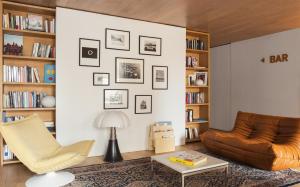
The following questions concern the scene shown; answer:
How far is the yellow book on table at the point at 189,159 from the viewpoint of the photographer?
102 inches

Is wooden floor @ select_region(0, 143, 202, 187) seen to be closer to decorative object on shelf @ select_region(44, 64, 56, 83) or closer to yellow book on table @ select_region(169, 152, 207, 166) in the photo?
yellow book on table @ select_region(169, 152, 207, 166)

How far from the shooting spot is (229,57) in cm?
602

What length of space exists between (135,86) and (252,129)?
81.3 inches

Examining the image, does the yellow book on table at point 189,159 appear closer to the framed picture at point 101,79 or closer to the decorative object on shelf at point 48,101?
the framed picture at point 101,79

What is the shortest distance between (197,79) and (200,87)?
227 mm

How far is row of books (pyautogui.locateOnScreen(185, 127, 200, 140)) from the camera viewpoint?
15.8 feet

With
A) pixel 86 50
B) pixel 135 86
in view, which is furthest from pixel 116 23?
pixel 135 86

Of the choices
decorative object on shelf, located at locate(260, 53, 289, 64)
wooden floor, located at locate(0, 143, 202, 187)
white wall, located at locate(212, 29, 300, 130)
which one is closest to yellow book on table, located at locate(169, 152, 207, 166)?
wooden floor, located at locate(0, 143, 202, 187)

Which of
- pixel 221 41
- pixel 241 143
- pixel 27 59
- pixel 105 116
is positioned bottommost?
pixel 241 143

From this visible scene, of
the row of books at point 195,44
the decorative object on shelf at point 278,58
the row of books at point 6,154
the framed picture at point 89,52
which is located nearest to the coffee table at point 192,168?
the framed picture at point 89,52

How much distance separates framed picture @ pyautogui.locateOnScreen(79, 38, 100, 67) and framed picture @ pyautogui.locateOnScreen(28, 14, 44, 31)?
63 centimetres

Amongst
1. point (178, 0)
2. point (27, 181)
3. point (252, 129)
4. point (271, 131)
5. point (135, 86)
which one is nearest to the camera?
point (27, 181)

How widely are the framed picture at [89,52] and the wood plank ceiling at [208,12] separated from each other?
0.49 meters

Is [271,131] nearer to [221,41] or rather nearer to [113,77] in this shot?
[113,77]
